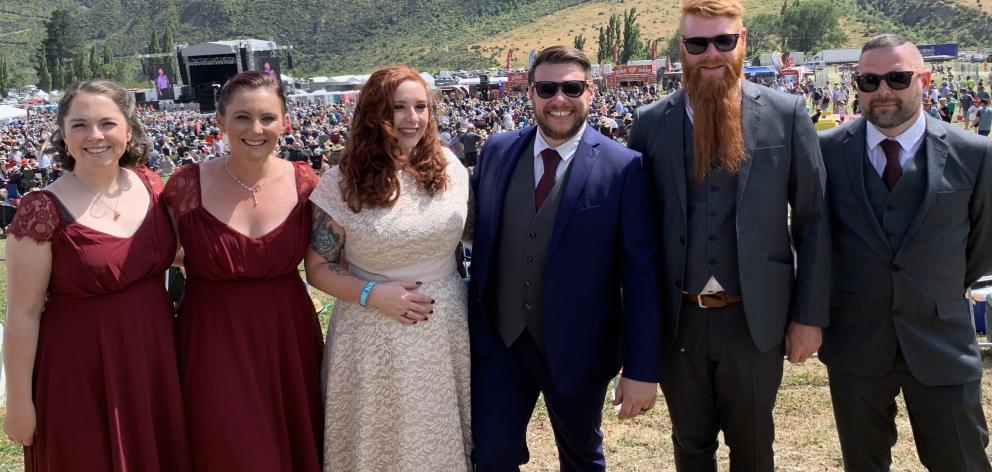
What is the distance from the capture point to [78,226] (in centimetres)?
279

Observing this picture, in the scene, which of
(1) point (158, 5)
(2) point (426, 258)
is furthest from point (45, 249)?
(1) point (158, 5)

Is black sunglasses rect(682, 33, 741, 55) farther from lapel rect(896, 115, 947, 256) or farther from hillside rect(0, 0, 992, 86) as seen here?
hillside rect(0, 0, 992, 86)

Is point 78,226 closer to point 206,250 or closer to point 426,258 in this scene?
point 206,250

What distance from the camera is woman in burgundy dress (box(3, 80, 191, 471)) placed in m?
2.76

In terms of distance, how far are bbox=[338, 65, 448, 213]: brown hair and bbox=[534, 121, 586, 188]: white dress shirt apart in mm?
409

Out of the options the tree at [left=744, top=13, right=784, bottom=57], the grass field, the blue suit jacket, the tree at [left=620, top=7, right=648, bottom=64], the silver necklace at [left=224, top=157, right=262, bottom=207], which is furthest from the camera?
the tree at [left=744, top=13, right=784, bottom=57]

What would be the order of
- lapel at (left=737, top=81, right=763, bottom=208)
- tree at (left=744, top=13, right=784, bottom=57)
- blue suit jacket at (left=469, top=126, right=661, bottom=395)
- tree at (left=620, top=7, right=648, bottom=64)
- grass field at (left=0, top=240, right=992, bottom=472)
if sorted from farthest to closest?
tree at (left=744, top=13, right=784, bottom=57), tree at (left=620, top=7, right=648, bottom=64), grass field at (left=0, top=240, right=992, bottom=472), blue suit jacket at (left=469, top=126, right=661, bottom=395), lapel at (left=737, top=81, right=763, bottom=208)

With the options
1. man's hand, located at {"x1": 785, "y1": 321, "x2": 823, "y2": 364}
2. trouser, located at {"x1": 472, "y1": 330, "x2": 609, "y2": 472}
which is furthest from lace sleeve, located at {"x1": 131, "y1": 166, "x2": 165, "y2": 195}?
man's hand, located at {"x1": 785, "y1": 321, "x2": 823, "y2": 364}

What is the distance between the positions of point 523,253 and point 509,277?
11 cm

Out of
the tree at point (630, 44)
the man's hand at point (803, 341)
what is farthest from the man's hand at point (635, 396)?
the tree at point (630, 44)

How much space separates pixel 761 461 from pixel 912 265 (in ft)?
2.92

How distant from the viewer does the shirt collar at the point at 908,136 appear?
2.97 m

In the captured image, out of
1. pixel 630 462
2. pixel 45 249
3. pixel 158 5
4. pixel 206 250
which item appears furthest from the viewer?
pixel 158 5

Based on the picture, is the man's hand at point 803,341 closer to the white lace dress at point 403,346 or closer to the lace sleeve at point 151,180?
the white lace dress at point 403,346
